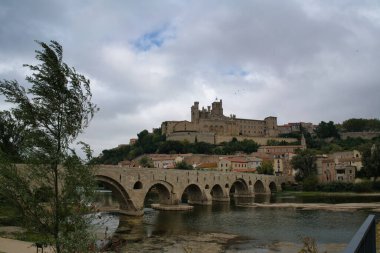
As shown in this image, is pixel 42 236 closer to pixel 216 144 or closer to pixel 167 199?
pixel 167 199

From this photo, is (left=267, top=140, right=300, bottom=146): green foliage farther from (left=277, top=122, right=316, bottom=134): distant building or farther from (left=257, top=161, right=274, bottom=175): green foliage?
(left=257, top=161, right=274, bottom=175): green foliage

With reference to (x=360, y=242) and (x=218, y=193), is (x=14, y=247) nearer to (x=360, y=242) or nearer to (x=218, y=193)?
(x=360, y=242)

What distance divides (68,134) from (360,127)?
450ft

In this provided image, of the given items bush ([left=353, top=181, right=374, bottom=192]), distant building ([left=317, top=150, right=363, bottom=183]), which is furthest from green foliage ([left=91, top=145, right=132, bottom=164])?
bush ([left=353, top=181, right=374, bottom=192])

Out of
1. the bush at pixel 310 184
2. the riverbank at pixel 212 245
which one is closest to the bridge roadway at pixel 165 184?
the riverbank at pixel 212 245

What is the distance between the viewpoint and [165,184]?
147ft

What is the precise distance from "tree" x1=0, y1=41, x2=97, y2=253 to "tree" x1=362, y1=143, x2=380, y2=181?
63.2m

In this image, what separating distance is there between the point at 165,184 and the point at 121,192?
7100mm

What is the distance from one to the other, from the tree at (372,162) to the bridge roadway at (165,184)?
1910 centimetres

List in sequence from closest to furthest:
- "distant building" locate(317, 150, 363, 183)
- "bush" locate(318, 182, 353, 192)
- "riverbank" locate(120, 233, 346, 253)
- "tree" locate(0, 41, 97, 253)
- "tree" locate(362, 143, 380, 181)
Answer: "tree" locate(0, 41, 97, 253) < "riverbank" locate(120, 233, 346, 253) < "tree" locate(362, 143, 380, 181) < "bush" locate(318, 182, 353, 192) < "distant building" locate(317, 150, 363, 183)

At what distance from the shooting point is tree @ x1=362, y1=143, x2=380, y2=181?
211ft

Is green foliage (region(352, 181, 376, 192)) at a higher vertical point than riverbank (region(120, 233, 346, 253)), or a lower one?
higher

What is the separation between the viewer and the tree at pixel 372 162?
64250 mm

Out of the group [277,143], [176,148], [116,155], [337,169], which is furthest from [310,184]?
[116,155]
